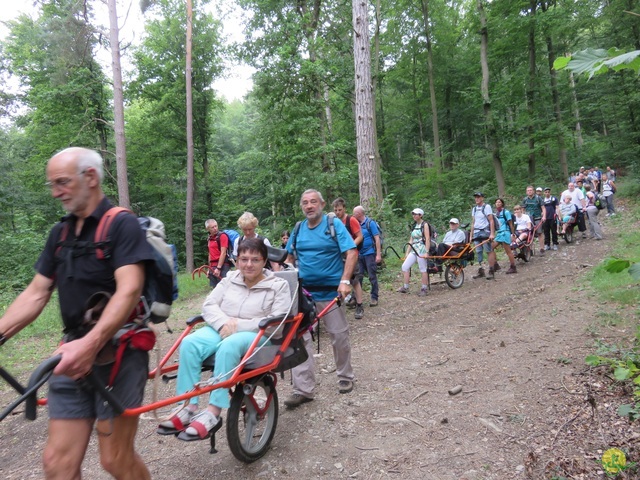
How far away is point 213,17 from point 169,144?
23.9 feet

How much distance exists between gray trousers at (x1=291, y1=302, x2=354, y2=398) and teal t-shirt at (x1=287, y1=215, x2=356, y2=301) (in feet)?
0.70

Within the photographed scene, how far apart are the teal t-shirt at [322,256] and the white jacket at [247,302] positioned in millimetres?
1010

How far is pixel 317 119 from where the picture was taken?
15734 millimetres

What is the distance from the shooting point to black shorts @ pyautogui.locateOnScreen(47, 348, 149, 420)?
2061 mm

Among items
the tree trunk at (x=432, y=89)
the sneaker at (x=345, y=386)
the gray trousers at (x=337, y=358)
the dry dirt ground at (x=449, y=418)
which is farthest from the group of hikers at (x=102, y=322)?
the tree trunk at (x=432, y=89)

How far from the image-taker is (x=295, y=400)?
4352 mm

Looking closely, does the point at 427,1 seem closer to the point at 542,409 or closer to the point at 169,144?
the point at 169,144

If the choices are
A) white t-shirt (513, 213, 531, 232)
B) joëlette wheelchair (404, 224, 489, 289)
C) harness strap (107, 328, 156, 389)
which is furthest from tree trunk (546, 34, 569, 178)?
harness strap (107, 328, 156, 389)

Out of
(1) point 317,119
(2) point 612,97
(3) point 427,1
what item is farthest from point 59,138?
(2) point 612,97

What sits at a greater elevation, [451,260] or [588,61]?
[588,61]

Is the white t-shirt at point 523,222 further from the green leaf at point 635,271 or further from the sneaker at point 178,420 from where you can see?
the sneaker at point 178,420

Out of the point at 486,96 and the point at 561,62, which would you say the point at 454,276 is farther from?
the point at 486,96

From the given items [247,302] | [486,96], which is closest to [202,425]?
[247,302]

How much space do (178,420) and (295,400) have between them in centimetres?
187
